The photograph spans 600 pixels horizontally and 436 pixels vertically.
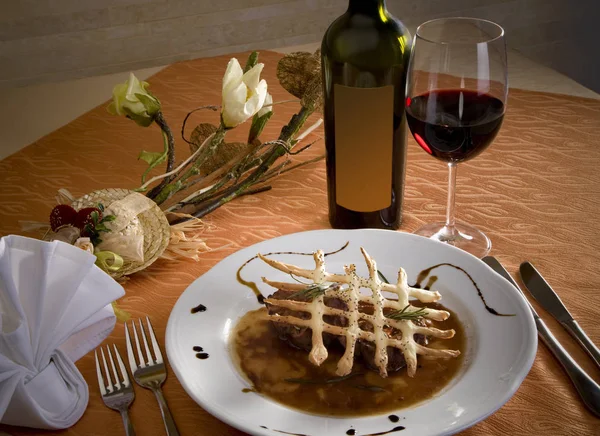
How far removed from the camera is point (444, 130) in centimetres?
102

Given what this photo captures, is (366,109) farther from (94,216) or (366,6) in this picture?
(94,216)

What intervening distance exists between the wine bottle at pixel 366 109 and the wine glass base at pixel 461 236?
8cm

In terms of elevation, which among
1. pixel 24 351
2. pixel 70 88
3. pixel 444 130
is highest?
pixel 444 130

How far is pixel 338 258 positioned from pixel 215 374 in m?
0.29

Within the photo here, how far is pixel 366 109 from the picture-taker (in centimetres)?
107

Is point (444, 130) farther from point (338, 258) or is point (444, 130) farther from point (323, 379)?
point (323, 379)

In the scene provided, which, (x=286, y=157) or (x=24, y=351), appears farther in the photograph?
(x=286, y=157)

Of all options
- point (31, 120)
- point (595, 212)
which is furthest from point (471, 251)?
point (31, 120)

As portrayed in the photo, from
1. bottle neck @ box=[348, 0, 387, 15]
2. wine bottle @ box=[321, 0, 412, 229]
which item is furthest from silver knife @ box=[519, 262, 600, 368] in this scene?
bottle neck @ box=[348, 0, 387, 15]


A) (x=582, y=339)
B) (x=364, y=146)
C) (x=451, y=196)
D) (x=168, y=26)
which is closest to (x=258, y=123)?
(x=364, y=146)

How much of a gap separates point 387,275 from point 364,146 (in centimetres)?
21

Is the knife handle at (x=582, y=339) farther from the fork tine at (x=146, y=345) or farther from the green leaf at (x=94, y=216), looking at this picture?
the green leaf at (x=94, y=216)

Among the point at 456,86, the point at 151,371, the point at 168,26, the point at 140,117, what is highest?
the point at 456,86

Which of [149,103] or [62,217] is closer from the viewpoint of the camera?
[62,217]
